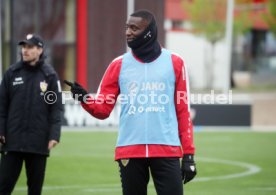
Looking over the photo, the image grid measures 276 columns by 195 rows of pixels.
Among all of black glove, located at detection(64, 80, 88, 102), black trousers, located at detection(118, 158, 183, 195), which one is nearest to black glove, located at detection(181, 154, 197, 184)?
black trousers, located at detection(118, 158, 183, 195)

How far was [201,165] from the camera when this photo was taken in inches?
609

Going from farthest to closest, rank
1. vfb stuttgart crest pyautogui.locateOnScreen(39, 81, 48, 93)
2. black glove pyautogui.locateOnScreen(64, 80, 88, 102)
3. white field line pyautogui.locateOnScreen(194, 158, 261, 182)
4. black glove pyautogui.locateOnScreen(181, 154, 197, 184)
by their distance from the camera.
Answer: white field line pyautogui.locateOnScreen(194, 158, 261, 182)
vfb stuttgart crest pyautogui.locateOnScreen(39, 81, 48, 93)
black glove pyautogui.locateOnScreen(181, 154, 197, 184)
black glove pyautogui.locateOnScreen(64, 80, 88, 102)

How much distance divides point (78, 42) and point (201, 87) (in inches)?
752

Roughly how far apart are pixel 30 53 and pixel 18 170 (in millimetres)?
1211

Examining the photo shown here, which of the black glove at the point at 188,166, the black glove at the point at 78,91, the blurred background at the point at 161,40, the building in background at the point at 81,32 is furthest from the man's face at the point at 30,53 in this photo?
the building in background at the point at 81,32

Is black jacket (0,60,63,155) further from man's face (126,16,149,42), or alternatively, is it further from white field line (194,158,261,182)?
white field line (194,158,261,182)

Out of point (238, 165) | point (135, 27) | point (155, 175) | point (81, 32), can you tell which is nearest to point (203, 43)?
point (81, 32)

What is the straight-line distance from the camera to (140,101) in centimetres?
702

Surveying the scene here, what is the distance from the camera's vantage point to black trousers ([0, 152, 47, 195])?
8.66 m

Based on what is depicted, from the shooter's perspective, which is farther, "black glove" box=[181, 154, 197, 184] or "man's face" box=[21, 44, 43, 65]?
"man's face" box=[21, 44, 43, 65]

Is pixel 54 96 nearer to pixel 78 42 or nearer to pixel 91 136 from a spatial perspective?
pixel 91 136

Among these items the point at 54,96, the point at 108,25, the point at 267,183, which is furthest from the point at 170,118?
the point at 108,25

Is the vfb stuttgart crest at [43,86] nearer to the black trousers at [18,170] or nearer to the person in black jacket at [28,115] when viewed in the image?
the person in black jacket at [28,115]

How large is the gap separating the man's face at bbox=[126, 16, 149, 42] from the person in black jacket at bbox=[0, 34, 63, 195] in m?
1.99
